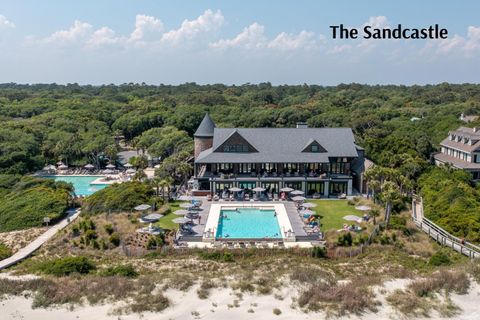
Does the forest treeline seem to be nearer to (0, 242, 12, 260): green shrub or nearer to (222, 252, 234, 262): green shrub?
(222, 252, 234, 262): green shrub

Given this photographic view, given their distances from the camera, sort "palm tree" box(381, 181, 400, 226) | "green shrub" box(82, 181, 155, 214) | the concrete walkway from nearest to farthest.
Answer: the concrete walkway → "palm tree" box(381, 181, 400, 226) → "green shrub" box(82, 181, 155, 214)

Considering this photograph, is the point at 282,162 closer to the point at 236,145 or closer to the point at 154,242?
the point at 236,145

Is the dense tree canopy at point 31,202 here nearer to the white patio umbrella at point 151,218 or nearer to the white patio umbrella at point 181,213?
the white patio umbrella at point 151,218

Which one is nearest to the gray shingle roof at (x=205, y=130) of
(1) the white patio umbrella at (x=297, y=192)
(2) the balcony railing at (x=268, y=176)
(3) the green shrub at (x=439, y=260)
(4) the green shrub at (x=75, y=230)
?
(2) the balcony railing at (x=268, y=176)

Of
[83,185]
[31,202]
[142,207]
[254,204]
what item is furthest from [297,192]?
[83,185]

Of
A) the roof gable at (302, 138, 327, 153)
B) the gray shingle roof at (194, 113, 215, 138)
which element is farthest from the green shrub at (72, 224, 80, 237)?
the roof gable at (302, 138, 327, 153)

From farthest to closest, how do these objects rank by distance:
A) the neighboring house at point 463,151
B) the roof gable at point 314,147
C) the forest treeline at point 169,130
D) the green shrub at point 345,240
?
the forest treeline at point 169,130 < the neighboring house at point 463,151 < the roof gable at point 314,147 < the green shrub at point 345,240
